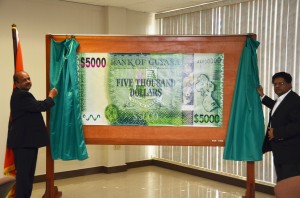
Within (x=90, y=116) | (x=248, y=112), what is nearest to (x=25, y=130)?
(x=90, y=116)

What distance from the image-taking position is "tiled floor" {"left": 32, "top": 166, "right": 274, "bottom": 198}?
472 centimetres

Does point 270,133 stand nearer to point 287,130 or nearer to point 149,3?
point 287,130

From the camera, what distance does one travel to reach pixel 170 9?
19.6 feet

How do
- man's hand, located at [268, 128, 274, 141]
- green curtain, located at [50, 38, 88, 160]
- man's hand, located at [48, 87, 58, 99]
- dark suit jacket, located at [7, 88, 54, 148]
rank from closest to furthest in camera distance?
1. man's hand, located at [268, 128, 274, 141]
2. dark suit jacket, located at [7, 88, 54, 148]
3. man's hand, located at [48, 87, 58, 99]
4. green curtain, located at [50, 38, 88, 160]

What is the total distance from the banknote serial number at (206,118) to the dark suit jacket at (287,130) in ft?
2.24

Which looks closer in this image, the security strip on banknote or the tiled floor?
the security strip on banknote

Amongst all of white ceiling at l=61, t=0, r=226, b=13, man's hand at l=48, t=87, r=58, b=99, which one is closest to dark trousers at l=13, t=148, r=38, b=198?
man's hand at l=48, t=87, r=58, b=99

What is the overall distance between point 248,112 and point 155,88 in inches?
40.1

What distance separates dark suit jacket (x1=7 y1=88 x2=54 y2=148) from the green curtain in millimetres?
230

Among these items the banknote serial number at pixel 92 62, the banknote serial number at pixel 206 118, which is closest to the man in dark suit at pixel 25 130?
the banknote serial number at pixel 92 62

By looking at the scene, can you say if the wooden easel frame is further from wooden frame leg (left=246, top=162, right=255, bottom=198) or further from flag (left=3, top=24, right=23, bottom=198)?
flag (left=3, top=24, right=23, bottom=198)

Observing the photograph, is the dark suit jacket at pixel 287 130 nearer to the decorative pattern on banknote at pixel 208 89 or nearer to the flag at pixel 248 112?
the flag at pixel 248 112

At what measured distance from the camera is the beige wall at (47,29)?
490 centimetres

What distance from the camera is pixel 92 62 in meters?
Result: 3.92
